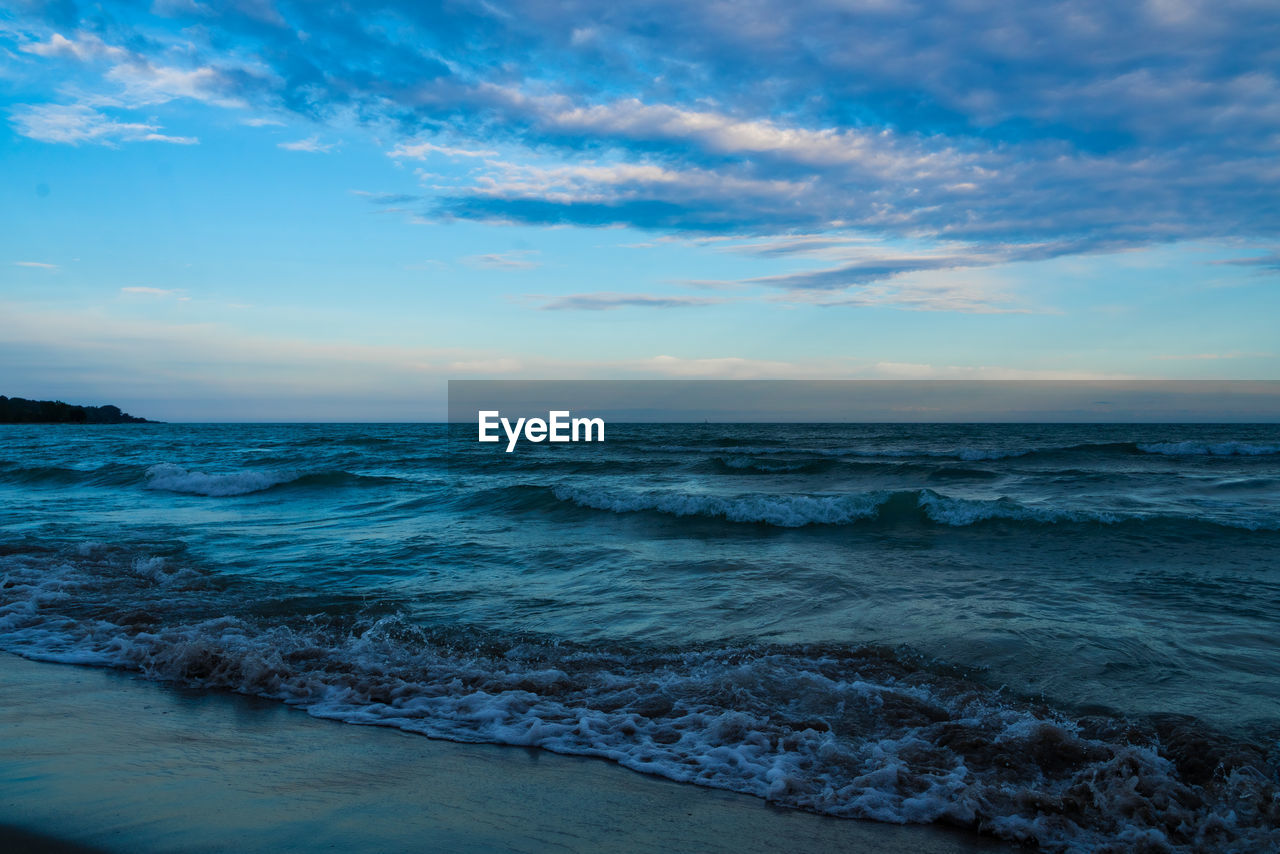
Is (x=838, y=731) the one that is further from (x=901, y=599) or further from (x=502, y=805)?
(x=901, y=599)

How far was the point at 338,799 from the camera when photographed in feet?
11.9

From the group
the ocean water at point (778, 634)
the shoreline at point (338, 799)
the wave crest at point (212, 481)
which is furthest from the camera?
the wave crest at point (212, 481)

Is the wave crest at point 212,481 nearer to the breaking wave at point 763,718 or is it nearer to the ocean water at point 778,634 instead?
the ocean water at point 778,634

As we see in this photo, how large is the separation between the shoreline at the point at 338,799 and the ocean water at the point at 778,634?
228 mm

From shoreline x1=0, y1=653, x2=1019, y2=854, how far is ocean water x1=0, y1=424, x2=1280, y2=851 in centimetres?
23

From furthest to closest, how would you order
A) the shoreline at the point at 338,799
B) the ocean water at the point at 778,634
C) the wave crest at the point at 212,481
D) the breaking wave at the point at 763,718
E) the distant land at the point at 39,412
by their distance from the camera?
the distant land at the point at 39,412, the wave crest at the point at 212,481, the ocean water at the point at 778,634, the breaking wave at the point at 763,718, the shoreline at the point at 338,799

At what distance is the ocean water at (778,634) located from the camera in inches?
164

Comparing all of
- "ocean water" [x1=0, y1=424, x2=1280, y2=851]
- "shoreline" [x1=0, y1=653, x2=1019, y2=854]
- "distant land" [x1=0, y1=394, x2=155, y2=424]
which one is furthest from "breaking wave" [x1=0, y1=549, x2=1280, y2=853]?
"distant land" [x1=0, y1=394, x2=155, y2=424]

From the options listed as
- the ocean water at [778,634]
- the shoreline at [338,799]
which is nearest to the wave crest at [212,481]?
the ocean water at [778,634]

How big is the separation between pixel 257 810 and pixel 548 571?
6589 millimetres

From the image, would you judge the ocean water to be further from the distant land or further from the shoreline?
the distant land

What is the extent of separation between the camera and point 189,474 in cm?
2177

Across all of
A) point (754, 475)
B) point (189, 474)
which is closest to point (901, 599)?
point (754, 475)

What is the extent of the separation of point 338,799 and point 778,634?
430cm
